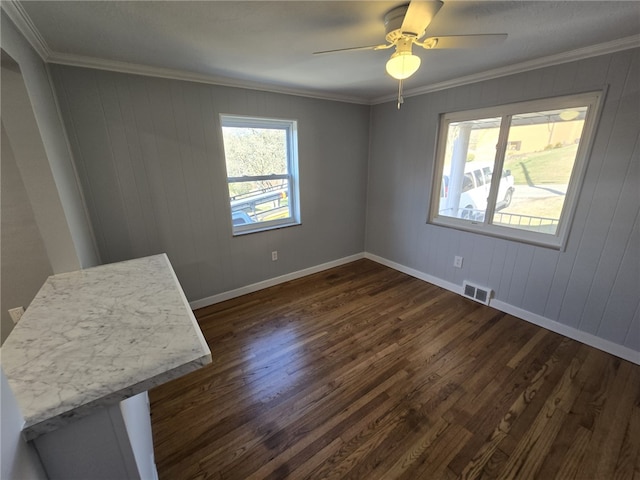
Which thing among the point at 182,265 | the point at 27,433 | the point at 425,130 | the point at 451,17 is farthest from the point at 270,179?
the point at 27,433

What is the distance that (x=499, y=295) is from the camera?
2.69 m

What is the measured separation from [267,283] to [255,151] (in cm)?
154

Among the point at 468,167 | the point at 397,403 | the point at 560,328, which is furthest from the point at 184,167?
the point at 560,328

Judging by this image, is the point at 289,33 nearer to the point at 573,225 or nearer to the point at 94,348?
the point at 94,348

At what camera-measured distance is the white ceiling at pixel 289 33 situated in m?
1.33

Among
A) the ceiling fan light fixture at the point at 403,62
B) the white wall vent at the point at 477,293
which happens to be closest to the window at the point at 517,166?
the white wall vent at the point at 477,293

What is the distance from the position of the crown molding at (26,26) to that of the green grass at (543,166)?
3453 mm

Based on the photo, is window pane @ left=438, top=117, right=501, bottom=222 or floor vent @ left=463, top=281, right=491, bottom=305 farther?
floor vent @ left=463, top=281, right=491, bottom=305

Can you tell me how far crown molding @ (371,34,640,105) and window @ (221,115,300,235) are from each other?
1.58 metres

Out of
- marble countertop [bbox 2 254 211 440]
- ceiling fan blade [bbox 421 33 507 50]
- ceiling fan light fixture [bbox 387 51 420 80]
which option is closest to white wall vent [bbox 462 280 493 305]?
ceiling fan blade [bbox 421 33 507 50]


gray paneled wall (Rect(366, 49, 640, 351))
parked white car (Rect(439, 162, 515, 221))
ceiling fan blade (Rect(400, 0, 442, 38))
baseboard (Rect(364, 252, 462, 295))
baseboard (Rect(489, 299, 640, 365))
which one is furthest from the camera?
baseboard (Rect(364, 252, 462, 295))

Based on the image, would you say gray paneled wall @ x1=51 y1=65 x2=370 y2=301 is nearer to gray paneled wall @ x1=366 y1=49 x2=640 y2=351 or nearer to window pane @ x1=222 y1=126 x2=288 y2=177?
window pane @ x1=222 y1=126 x2=288 y2=177

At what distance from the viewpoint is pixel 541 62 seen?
209 cm

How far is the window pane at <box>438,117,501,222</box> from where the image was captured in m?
2.62
